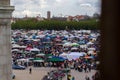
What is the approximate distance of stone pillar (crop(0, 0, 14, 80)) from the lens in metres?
5.20

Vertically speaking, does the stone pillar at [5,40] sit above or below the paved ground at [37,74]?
above

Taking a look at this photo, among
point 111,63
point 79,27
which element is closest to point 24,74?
point 111,63

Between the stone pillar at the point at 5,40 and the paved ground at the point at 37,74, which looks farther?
the paved ground at the point at 37,74

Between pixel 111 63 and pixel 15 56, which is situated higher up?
pixel 111 63

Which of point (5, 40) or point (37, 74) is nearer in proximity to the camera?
point (5, 40)

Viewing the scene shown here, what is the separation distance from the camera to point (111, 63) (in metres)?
0.67

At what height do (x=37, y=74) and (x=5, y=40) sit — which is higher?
(x=5, y=40)

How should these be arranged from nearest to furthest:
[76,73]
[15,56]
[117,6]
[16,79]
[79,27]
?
[117,6] < [16,79] < [76,73] < [15,56] < [79,27]

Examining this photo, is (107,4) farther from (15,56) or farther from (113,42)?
(15,56)

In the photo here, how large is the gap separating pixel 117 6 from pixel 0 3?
4640 millimetres

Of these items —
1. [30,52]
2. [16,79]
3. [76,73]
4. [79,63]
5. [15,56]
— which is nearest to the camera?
[16,79]

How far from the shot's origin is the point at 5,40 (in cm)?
540

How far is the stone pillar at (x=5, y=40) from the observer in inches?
205

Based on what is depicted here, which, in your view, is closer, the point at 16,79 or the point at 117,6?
the point at 117,6
